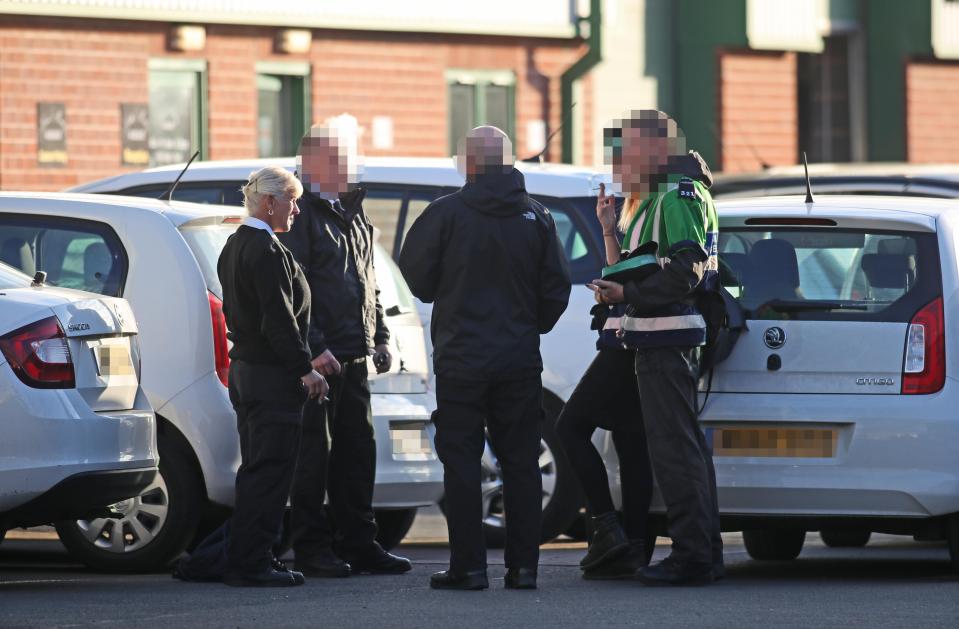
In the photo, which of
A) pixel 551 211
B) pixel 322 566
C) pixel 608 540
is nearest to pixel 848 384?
pixel 608 540

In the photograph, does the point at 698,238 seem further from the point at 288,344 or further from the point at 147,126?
the point at 147,126

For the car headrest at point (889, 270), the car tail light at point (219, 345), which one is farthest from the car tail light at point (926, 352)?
the car tail light at point (219, 345)

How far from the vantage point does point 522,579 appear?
7.97 metres

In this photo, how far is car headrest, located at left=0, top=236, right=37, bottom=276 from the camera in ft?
29.0

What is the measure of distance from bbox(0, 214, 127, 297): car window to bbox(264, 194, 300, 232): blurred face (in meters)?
0.93

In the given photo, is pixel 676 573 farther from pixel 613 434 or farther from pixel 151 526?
pixel 151 526

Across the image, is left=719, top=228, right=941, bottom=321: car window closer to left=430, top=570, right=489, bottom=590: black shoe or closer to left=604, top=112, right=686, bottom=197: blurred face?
left=604, top=112, right=686, bottom=197: blurred face

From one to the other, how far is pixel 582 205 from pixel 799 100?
49.6 ft

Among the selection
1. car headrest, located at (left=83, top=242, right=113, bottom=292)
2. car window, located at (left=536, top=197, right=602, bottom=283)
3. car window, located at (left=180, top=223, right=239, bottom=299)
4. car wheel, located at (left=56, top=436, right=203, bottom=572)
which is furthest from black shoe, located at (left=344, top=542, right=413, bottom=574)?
car window, located at (left=536, top=197, right=602, bottom=283)

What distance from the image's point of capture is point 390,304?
9.57 m

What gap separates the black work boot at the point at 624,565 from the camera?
328 inches

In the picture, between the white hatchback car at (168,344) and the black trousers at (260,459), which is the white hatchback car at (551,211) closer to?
the white hatchback car at (168,344)

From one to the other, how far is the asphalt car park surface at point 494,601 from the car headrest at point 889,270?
46.0 inches

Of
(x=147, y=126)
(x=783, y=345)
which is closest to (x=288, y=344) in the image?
(x=783, y=345)
